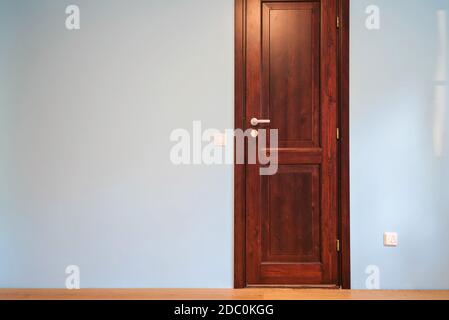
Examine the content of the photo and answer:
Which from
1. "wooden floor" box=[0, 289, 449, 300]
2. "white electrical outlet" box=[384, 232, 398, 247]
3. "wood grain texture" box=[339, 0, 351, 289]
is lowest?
"wooden floor" box=[0, 289, 449, 300]

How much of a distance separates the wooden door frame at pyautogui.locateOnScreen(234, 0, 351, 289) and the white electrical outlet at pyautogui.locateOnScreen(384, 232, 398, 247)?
0.82 feet

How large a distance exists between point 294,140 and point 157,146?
37.5 inches

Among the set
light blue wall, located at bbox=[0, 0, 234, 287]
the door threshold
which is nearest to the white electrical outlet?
the door threshold

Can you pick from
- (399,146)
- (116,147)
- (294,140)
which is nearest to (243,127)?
(294,140)

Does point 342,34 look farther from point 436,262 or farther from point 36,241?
point 36,241

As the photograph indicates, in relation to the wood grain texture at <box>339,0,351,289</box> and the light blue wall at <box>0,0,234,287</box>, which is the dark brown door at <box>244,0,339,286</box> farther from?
the light blue wall at <box>0,0,234,287</box>

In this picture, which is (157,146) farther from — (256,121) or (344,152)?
(344,152)

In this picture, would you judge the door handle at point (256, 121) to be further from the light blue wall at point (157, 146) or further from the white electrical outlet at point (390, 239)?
the white electrical outlet at point (390, 239)

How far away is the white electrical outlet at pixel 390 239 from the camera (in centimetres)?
222

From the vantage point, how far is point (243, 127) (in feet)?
7.45

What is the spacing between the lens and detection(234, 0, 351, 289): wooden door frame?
2.24 metres

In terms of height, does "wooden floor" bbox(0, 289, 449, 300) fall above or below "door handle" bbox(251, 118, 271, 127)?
below
